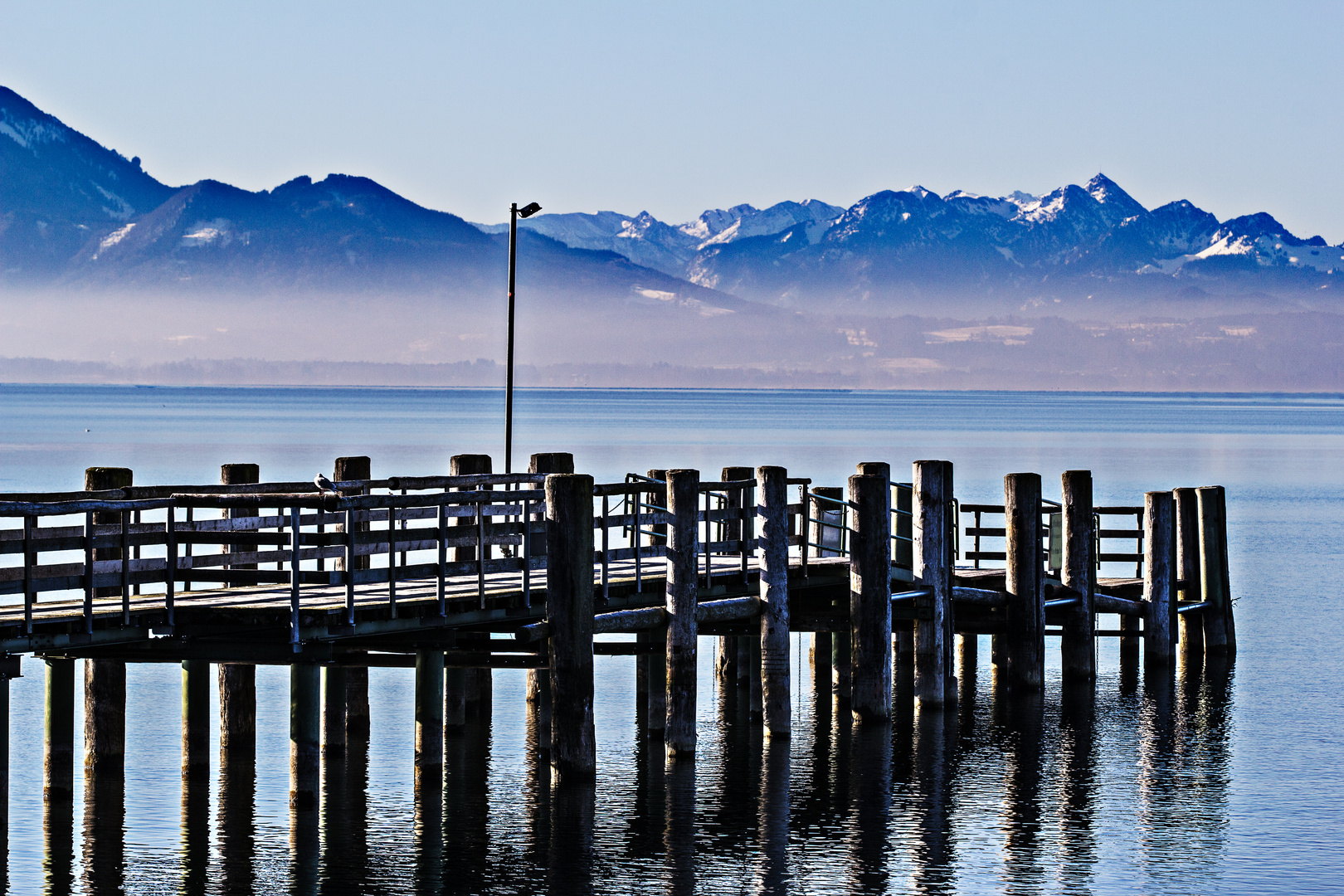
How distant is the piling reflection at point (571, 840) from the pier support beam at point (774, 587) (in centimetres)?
313

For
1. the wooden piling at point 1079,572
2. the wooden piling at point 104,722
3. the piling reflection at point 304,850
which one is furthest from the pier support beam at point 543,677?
the wooden piling at point 1079,572

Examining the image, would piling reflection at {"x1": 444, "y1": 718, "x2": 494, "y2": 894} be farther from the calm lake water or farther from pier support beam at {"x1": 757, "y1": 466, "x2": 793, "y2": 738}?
pier support beam at {"x1": 757, "y1": 466, "x2": 793, "y2": 738}

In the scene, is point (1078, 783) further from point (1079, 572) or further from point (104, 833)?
point (104, 833)

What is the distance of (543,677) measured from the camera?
70.3ft

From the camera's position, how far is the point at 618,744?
23234 millimetres

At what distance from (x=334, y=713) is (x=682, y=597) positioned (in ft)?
14.1

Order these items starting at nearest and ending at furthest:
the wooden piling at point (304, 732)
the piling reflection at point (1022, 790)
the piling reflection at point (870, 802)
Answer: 1. the piling reflection at point (870, 802)
2. the piling reflection at point (1022, 790)
3. the wooden piling at point (304, 732)

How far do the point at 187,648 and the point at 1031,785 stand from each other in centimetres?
1001

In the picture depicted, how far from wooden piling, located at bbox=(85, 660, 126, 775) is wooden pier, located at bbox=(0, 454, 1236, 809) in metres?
0.03

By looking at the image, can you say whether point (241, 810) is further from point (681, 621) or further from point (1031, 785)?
point (1031, 785)

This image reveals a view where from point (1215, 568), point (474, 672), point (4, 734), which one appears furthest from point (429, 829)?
point (1215, 568)

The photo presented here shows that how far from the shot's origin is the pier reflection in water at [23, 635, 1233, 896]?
1705cm

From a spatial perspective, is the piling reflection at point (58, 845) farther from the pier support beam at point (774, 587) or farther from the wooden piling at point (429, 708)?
the pier support beam at point (774, 587)

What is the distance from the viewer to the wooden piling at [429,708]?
19.0 m
